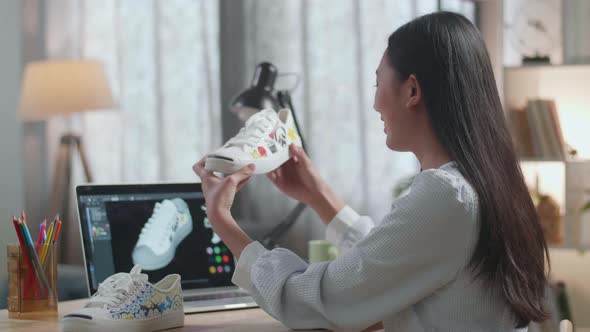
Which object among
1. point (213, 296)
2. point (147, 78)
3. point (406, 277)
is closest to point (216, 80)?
point (147, 78)

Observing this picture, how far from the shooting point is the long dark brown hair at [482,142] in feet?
3.85

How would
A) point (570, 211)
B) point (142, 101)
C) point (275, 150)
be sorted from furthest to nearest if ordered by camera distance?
point (142, 101), point (570, 211), point (275, 150)

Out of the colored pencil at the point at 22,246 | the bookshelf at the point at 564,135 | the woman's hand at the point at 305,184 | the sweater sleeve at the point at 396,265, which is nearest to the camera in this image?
the sweater sleeve at the point at 396,265

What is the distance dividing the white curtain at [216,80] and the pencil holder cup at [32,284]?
2.15 m

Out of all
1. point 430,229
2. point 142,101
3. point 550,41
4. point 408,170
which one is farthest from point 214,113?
point 430,229

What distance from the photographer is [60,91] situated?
367cm

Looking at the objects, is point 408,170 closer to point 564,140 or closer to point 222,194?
point 564,140

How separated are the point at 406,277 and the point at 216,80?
2.87 meters

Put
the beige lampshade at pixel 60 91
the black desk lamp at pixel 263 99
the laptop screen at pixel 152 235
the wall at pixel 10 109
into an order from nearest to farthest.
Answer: the laptop screen at pixel 152 235 → the black desk lamp at pixel 263 99 → the beige lampshade at pixel 60 91 → the wall at pixel 10 109

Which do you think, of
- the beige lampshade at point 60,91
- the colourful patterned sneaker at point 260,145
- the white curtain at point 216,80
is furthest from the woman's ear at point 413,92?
the beige lampshade at point 60,91

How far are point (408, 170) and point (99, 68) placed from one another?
1.42 m

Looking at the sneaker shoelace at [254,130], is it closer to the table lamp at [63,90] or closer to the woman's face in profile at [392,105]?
the woman's face in profile at [392,105]

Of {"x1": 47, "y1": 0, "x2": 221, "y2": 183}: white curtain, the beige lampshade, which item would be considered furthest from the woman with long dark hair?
{"x1": 47, "y1": 0, "x2": 221, "y2": 183}: white curtain

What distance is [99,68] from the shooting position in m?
3.74
